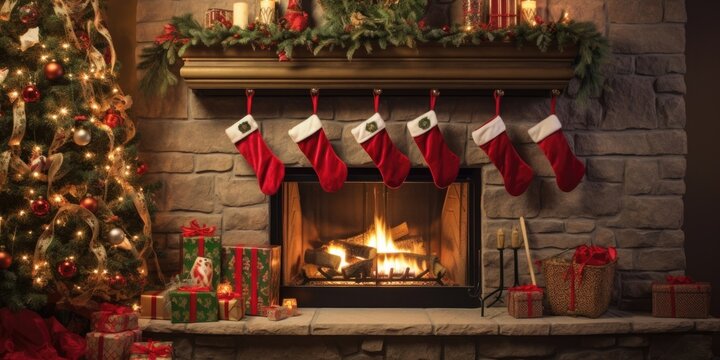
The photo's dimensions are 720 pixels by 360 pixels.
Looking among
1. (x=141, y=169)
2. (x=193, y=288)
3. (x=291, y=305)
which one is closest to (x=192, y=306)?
(x=193, y=288)

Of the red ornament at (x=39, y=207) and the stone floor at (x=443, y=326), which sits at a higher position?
the red ornament at (x=39, y=207)

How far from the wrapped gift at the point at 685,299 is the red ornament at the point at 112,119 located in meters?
2.65

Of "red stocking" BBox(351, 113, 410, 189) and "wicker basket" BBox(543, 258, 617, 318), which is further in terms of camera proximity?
"red stocking" BBox(351, 113, 410, 189)

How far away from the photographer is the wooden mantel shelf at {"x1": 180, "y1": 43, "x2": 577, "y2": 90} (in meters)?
3.60

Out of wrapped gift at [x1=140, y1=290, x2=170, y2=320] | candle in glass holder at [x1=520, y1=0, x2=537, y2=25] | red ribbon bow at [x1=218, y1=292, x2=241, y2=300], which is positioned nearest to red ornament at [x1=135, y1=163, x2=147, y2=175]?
wrapped gift at [x1=140, y1=290, x2=170, y2=320]

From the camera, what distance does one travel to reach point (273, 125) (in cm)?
383

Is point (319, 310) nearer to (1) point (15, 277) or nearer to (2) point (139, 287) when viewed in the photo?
(2) point (139, 287)

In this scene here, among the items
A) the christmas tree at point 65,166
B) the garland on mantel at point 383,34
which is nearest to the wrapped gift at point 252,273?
the christmas tree at point 65,166

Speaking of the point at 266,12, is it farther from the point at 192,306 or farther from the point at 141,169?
the point at 192,306

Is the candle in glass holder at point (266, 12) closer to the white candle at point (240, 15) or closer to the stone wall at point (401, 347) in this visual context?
the white candle at point (240, 15)

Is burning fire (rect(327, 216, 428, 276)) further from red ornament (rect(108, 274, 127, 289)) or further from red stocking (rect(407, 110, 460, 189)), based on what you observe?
red ornament (rect(108, 274, 127, 289))

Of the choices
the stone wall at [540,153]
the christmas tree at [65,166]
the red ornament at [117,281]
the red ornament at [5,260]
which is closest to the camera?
the red ornament at [5,260]

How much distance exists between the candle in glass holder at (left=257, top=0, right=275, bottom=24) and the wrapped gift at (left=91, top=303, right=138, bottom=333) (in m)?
1.48

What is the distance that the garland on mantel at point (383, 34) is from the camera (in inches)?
139
